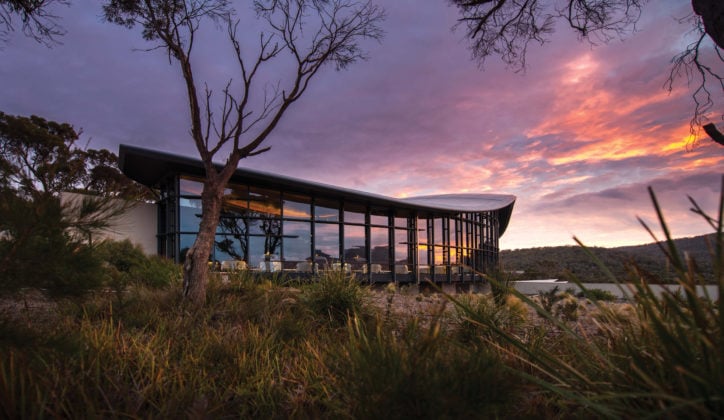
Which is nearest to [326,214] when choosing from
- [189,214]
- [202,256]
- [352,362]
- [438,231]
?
[189,214]

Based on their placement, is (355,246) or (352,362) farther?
(355,246)

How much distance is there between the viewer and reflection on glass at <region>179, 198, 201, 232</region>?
652 inches

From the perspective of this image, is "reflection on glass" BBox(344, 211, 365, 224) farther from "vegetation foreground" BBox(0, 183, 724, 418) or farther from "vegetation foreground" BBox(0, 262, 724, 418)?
"vegetation foreground" BBox(0, 262, 724, 418)

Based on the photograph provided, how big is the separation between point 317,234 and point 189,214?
610 centimetres

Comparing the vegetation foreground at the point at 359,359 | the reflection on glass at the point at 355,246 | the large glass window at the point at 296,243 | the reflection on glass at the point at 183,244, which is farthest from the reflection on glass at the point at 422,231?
the vegetation foreground at the point at 359,359

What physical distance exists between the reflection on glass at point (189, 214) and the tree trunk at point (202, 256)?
1092cm

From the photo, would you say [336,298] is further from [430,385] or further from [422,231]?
[422,231]

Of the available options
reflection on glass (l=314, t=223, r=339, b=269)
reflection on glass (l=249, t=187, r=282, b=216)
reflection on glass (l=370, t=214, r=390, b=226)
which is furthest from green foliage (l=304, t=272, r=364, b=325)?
reflection on glass (l=370, t=214, r=390, b=226)

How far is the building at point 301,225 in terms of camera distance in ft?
55.0

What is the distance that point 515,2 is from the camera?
8227 mm

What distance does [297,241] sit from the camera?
19172 mm

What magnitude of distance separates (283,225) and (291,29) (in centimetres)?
1115

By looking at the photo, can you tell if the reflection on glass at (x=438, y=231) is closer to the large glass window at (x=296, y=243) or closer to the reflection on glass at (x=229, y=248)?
the large glass window at (x=296, y=243)

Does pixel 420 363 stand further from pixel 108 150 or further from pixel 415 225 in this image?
pixel 108 150
